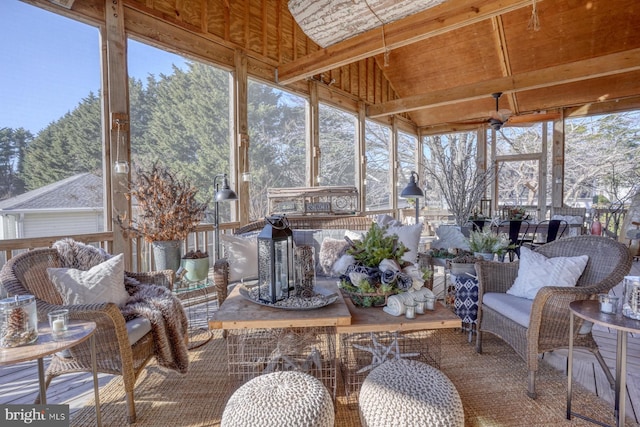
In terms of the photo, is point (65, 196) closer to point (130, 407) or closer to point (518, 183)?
point (130, 407)

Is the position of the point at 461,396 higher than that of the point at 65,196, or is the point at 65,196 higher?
the point at 65,196

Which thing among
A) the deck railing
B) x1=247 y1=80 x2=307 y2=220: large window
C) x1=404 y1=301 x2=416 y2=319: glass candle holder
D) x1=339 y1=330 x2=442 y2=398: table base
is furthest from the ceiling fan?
x1=404 y1=301 x2=416 y2=319: glass candle holder

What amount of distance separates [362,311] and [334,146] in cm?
588

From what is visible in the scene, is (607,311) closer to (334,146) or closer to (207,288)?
(207,288)

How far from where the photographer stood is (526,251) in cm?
252

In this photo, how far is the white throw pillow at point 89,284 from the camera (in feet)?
6.46

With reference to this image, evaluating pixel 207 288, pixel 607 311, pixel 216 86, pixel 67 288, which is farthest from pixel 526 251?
pixel 216 86

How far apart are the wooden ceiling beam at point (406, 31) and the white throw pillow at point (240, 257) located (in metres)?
3.06

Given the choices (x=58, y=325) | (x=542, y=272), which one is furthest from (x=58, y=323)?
(x=542, y=272)

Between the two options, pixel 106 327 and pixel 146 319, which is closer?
pixel 106 327

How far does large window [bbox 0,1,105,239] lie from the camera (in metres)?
3.01

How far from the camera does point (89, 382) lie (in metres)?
2.25

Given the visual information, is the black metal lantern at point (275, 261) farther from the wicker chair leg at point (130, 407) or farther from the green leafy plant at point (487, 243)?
the green leafy plant at point (487, 243)

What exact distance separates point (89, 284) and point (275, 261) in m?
1.14
